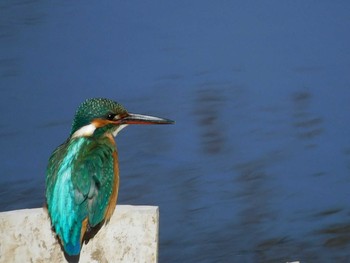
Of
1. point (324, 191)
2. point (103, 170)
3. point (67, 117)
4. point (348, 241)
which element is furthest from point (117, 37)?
point (348, 241)

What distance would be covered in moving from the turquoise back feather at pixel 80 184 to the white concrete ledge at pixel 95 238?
36mm

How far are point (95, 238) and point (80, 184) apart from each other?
139 millimetres

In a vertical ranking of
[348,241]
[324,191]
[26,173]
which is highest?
[26,173]

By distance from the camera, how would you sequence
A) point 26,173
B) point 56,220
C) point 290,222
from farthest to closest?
point 290,222
point 26,173
point 56,220

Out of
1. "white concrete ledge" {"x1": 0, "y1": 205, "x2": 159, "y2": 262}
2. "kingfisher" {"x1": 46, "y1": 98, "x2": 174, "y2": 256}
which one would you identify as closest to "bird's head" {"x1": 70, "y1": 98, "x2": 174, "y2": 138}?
"kingfisher" {"x1": 46, "y1": 98, "x2": 174, "y2": 256}

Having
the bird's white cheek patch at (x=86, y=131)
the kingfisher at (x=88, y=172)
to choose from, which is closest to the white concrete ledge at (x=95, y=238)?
the kingfisher at (x=88, y=172)

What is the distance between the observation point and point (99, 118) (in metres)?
2.00

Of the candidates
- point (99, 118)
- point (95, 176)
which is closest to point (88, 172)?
point (95, 176)

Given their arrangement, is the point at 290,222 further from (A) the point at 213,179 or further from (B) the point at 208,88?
(B) the point at 208,88

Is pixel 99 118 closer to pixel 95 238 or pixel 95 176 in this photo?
pixel 95 176

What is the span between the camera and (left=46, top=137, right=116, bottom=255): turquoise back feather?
1.96 m

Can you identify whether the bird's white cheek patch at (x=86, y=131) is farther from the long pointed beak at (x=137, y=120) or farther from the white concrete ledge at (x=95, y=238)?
the white concrete ledge at (x=95, y=238)

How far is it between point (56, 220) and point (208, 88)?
0.85 m

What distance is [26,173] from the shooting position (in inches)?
97.4
